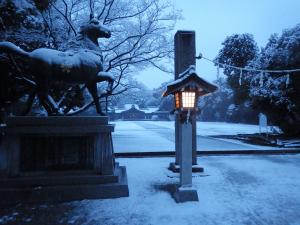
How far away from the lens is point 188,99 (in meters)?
5.68

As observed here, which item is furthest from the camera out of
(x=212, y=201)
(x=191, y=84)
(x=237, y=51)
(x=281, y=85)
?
(x=237, y=51)

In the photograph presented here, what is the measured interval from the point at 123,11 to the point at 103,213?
39.7 feet

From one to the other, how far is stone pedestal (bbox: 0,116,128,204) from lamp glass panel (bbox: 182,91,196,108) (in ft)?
5.43

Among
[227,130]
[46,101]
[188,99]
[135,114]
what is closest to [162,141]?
[46,101]

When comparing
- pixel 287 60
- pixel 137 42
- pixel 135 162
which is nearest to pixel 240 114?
pixel 287 60

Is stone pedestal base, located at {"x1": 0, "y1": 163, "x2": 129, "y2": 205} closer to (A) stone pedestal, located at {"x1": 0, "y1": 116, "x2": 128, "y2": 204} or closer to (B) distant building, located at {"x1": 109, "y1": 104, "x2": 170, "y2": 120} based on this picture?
(A) stone pedestal, located at {"x1": 0, "y1": 116, "x2": 128, "y2": 204}

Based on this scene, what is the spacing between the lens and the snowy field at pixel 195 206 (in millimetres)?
4613

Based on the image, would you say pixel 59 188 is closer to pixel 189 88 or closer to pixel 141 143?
pixel 189 88

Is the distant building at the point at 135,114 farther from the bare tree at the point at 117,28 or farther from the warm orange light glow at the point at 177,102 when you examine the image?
the warm orange light glow at the point at 177,102

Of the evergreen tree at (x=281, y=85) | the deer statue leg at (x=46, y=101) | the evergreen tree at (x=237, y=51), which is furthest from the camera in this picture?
the evergreen tree at (x=237, y=51)

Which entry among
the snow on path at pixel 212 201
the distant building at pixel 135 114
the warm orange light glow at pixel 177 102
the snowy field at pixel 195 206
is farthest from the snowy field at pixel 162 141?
the distant building at pixel 135 114

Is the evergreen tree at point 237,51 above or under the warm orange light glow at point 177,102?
above

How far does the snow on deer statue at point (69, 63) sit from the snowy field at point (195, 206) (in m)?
2.14

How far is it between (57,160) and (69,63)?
2036mm
